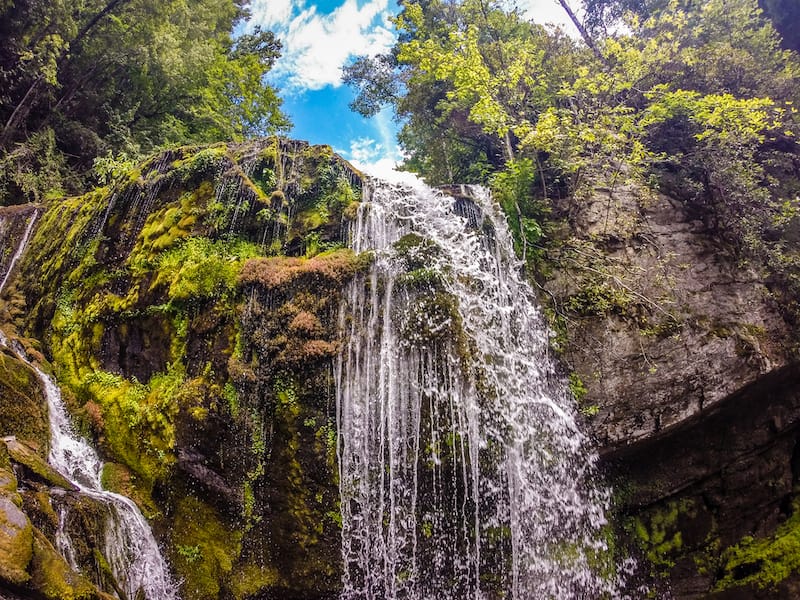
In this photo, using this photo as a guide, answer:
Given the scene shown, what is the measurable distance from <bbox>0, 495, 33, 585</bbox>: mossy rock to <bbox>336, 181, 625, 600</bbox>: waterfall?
316 cm

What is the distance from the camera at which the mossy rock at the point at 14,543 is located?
2.96 meters

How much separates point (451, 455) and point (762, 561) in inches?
220

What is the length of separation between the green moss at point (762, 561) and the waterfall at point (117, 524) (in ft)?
26.6

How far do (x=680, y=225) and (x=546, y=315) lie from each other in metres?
3.43

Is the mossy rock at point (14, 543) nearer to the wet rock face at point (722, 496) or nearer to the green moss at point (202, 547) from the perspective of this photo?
the green moss at point (202, 547)

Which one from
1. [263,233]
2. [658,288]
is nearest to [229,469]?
[263,233]

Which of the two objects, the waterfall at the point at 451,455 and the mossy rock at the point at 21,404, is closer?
the mossy rock at the point at 21,404

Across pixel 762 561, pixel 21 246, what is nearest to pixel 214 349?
pixel 21 246

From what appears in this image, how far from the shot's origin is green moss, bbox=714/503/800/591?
6.70m

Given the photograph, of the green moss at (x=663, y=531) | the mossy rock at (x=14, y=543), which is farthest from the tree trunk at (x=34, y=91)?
the green moss at (x=663, y=531)

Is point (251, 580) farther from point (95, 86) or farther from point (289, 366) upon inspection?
point (95, 86)

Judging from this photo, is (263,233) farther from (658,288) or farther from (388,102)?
(388,102)

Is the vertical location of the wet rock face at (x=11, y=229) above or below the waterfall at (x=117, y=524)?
above

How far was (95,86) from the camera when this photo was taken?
12.0 m
